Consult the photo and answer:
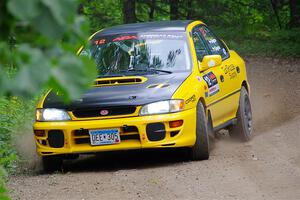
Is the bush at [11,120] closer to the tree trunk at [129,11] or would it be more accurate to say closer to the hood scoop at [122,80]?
the hood scoop at [122,80]

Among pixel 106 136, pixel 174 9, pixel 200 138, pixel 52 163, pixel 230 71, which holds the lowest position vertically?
pixel 174 9

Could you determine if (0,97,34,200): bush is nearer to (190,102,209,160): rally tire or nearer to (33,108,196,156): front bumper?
(33,108,196,156): front bumper

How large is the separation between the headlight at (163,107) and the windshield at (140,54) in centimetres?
78

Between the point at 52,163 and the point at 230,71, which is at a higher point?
the point at 230,71

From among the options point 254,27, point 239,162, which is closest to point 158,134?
point 239,162

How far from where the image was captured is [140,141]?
27.3 ft

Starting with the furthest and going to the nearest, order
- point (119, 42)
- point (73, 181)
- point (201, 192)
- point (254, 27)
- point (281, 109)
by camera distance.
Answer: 1. point (254, 27)
2. point (281, 109)
3. point (119, 42)
4. point (73, 181)
5. point (201, 192)

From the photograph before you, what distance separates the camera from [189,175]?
7.82 metres

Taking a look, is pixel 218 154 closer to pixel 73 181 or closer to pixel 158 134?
pixel 158 134

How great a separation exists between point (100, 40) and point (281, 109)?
475cm

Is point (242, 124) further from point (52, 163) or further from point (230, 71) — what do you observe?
point (52, 163)

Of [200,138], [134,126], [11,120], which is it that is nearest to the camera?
[134,126]

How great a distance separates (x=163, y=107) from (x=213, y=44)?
2.40m

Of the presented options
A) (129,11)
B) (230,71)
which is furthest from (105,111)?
(129,11)
